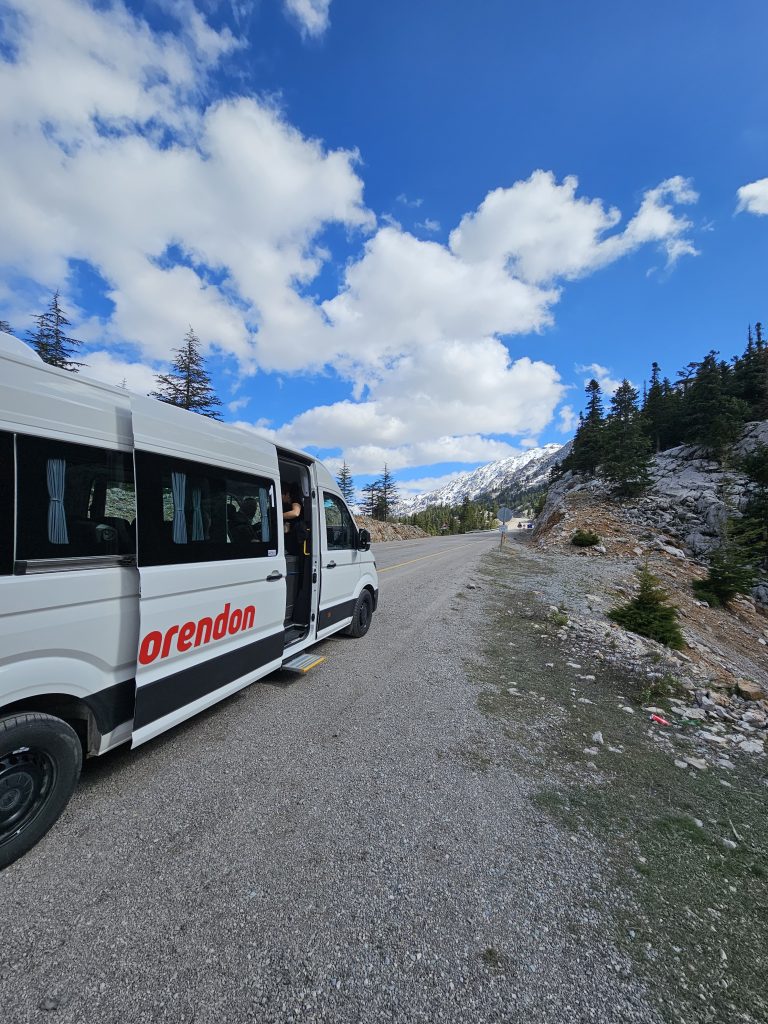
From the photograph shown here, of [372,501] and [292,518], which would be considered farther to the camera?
[372,501]

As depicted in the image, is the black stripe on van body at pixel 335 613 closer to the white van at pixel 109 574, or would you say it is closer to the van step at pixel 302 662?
the van step at pixel 302 662

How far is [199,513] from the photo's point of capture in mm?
3475

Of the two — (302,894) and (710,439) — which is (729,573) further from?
(710,439)

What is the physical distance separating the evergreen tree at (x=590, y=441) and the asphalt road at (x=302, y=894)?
36.6 m

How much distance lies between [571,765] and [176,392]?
2929 cm

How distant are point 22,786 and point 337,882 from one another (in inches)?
79.9

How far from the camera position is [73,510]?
267 cm

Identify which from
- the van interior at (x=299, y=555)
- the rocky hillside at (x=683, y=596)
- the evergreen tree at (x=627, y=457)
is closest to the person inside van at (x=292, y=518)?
the van interior at (x=299, y=555)

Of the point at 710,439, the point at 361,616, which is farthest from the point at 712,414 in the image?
the point at 361,616

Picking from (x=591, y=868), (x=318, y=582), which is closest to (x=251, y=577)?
(x=318, y=582)

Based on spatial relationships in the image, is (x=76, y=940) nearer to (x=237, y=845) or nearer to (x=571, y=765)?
(x=237, y=845)

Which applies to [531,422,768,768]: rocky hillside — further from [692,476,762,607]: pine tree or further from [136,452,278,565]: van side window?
[136,452,278,565]: van side window

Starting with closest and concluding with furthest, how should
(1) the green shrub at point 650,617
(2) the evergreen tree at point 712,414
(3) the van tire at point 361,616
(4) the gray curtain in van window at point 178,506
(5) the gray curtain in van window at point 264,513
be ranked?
→ (4) the gray curtain in van window at point 178,506 → (5) the gray curtain in van window at point 264,513 → (3) the van tire at point 361,616 → (1) the green shrub at point 650,617 → (2) the evergreen tree at point 712,414

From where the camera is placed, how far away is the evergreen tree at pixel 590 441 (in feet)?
125
